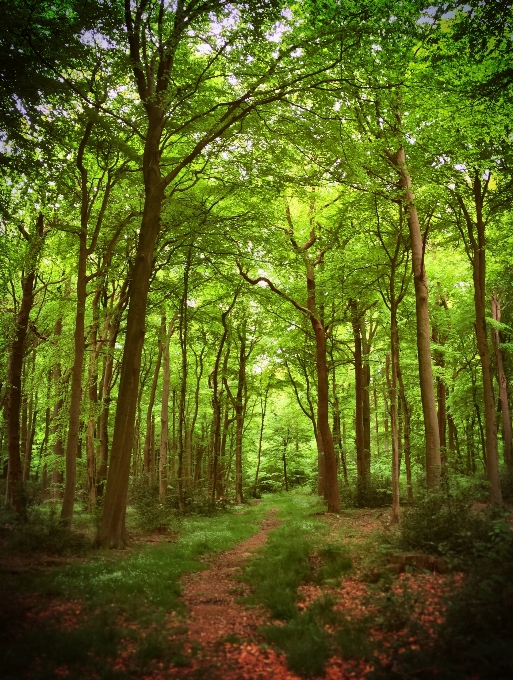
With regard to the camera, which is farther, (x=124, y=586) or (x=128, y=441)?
(x=128, y=441)

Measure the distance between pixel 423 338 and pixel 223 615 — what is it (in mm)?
9385

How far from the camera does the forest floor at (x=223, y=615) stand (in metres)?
4.46

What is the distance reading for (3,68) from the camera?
7734mm

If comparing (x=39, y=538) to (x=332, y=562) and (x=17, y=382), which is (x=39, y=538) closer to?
(x=17, y=382)

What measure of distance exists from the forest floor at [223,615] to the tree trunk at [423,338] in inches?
131

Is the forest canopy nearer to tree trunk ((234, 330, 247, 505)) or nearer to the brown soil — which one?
the brown soil

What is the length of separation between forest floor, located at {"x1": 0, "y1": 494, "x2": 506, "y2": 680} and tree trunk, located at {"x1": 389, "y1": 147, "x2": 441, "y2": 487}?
3.34 metres

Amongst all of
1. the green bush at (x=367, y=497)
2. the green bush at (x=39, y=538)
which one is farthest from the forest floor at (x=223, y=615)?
the green bush at (x=367, y=497)

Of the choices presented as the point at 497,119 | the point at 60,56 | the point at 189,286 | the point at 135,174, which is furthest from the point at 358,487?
the point at 60,56

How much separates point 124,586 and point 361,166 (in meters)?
11.7

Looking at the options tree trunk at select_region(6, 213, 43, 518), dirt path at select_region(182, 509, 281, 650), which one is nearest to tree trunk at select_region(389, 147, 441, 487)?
dirt path at select_region(182, 509, 281, 650)

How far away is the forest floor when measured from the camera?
4461 mm

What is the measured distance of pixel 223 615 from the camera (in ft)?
21.3

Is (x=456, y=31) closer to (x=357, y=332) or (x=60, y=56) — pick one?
(x=60, y=56)
